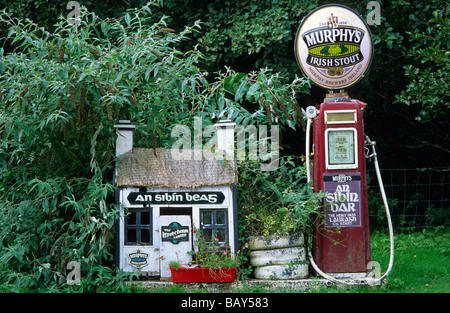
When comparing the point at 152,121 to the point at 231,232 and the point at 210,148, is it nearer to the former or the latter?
the point at 210,148

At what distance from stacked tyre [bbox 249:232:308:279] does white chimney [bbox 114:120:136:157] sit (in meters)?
1.65

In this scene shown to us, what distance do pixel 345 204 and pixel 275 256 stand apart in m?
0.94

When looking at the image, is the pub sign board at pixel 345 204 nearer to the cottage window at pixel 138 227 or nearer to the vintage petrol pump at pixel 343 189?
the vintage petrol pump at pixel 343 189

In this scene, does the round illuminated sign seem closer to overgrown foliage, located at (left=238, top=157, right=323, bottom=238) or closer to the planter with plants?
overgrown foliage, located at (left=238, top=157, right=323, bottom=238)

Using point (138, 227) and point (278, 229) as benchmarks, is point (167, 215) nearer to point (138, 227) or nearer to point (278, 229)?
point (138, 227)

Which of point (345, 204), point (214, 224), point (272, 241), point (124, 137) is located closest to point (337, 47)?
point (345, 204)

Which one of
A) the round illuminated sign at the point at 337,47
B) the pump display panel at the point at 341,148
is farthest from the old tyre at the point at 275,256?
the round illuminated sign at the point at 337,47

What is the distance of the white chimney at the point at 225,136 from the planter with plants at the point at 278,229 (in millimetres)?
288

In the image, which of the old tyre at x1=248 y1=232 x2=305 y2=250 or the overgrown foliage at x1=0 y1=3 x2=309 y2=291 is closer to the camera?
the overgrown foliage at x1=0 y1=3 x2=309 y2=291

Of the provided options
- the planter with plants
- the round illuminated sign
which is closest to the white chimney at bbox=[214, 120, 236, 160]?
the planter with plants

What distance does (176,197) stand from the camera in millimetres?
6285

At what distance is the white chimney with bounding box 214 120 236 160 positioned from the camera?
6516 mm

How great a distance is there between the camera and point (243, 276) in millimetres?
6223

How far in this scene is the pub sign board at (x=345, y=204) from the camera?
21.1 ft
